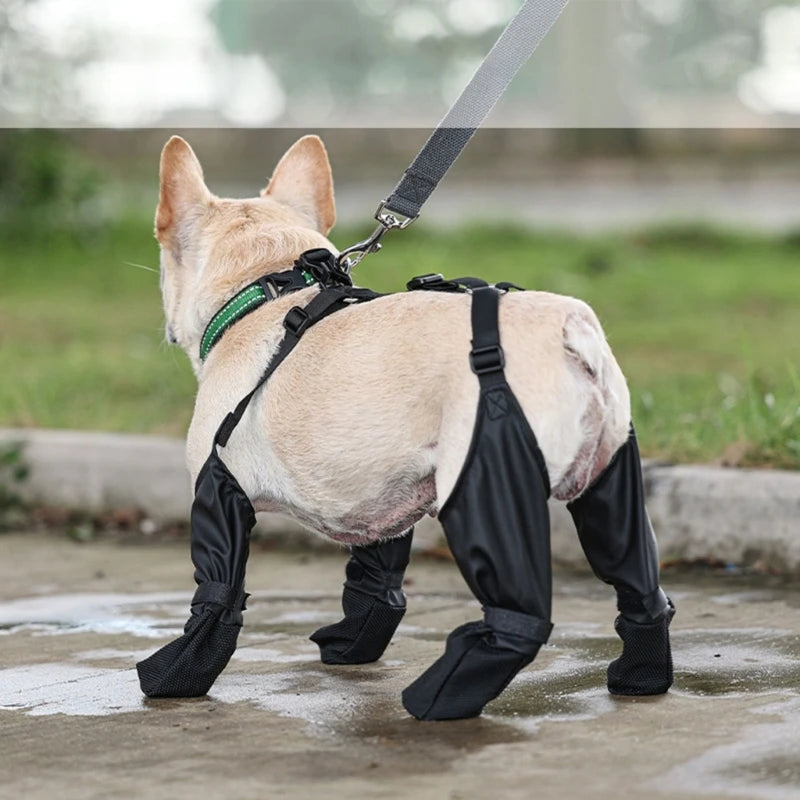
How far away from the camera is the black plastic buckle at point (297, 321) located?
3.44 meters

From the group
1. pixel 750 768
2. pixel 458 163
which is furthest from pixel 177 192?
pixel 458 163

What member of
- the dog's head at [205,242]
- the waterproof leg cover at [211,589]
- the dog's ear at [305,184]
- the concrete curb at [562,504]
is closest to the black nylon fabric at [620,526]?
the waterproof leg cover at [211,589]

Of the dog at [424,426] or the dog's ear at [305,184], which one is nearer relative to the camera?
the dog at [424,426]

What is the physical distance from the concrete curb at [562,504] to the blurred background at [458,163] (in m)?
0.97

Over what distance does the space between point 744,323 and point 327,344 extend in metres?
5.07

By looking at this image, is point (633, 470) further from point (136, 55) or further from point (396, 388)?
point (136, 55)

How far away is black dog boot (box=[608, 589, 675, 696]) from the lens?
3.34 metres

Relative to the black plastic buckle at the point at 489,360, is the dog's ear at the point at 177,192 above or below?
above

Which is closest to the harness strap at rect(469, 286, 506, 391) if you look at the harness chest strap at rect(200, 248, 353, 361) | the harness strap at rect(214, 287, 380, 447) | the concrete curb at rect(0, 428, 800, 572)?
the harness strap at rect(214, 287, 380, 447)

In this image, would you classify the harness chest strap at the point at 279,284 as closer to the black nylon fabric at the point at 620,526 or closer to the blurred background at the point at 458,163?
the black nylon fabric at the point at 620,526

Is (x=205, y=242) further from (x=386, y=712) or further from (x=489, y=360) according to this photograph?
(x=386, y=712)

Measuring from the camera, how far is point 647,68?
Result: 13195 millimetres

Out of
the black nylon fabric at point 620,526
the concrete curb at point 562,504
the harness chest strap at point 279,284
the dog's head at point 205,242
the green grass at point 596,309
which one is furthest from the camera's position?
the green grass at point 596,309

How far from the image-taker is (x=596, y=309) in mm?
8367
